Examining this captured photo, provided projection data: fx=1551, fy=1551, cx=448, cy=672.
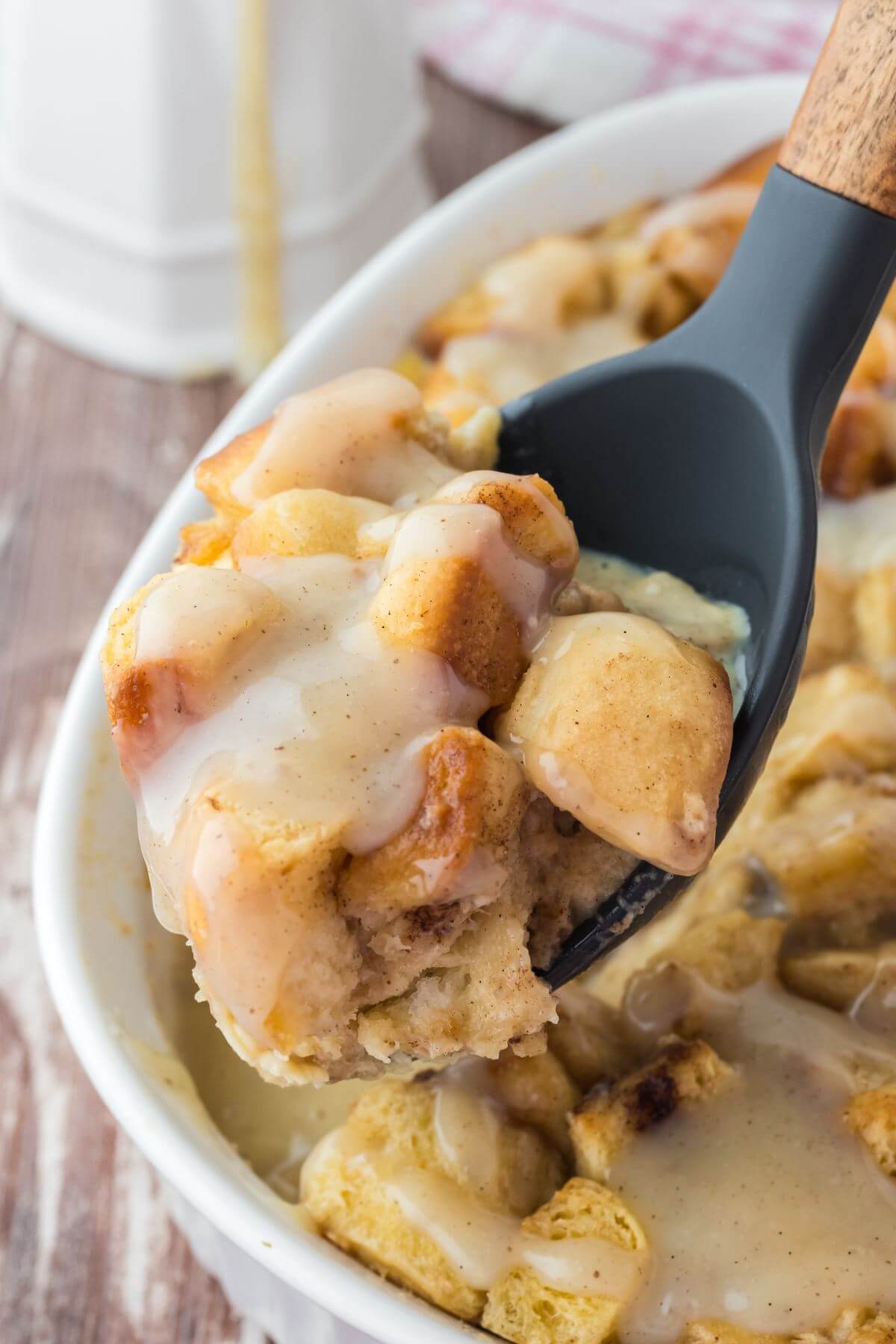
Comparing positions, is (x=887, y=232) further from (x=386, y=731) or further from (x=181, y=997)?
(x=181, y=997)

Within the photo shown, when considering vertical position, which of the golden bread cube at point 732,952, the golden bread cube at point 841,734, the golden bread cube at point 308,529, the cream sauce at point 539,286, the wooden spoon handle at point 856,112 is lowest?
the golden bread cube at point 732,952

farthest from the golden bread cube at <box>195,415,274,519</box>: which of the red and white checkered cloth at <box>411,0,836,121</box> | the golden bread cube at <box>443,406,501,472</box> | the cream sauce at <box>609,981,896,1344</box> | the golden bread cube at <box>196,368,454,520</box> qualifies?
the red and white checkered cloth at <box>411,0,836,121</box>

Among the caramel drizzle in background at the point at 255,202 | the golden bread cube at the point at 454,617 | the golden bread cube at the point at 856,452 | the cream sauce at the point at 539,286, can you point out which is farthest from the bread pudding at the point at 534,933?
the caramel drizzle in background at the point at 255,202

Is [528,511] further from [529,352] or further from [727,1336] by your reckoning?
[529,352]

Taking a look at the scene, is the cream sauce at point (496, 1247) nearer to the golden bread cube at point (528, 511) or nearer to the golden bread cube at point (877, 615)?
the golden bread cube at point (528, 511)

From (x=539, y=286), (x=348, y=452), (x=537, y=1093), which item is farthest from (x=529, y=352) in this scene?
(x=537, y=1093)

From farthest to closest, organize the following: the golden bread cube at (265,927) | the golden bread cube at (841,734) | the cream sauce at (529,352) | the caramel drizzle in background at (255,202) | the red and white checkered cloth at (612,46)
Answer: the red and white checkered cloth at (612,46), the caramel drizzle in background at (255,202), the cream sauce at (529,352), the golden bread cube at (841,734), the golden bread cube at (265,927)

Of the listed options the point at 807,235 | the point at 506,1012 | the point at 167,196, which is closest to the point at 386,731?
the point at 506,1012
